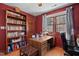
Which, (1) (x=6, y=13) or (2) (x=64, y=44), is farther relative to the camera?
(2) (x=64, y=44)

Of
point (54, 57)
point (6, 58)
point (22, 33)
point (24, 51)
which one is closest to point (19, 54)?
point (24, 51)

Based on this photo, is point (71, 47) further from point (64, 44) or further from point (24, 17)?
point (24, 17)

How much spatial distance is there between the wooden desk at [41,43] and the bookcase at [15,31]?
176 millimetres

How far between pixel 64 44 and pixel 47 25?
0.43m

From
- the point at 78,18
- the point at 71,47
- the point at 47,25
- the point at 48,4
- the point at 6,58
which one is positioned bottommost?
the point at 6,58

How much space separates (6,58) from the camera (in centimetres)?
137

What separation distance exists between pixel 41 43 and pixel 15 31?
0.49 metres

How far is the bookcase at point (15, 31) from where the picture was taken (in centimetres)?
136

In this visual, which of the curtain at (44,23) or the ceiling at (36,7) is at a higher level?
the ceiling at (36,7)

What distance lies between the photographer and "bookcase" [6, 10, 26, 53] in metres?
1.36

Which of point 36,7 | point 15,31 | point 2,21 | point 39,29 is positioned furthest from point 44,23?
point 2,21

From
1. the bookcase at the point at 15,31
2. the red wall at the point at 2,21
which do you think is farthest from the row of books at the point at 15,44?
the red wall at the point at 2,21

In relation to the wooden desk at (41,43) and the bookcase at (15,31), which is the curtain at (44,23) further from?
the bookcase at (15,31)

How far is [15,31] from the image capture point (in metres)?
1.45
